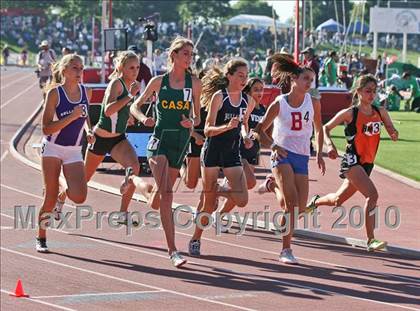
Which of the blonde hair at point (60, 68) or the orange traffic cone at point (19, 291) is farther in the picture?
the blonde hair at point (60, 68)

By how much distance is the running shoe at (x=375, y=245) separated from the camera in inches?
520

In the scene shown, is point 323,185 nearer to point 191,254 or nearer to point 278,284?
point 191,254

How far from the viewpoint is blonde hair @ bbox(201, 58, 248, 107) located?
12273 mm

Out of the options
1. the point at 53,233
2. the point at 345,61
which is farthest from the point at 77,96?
the point at 345,61

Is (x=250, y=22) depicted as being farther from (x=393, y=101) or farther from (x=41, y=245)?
(x=41, y=245)

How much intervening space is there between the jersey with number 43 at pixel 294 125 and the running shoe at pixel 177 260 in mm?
1611

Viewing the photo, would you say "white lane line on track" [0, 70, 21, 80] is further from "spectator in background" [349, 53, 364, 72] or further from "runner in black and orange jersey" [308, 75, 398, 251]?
"runner in black and orange jersey" [308, 75, 398, 251]

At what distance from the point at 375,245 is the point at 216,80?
2711 mm

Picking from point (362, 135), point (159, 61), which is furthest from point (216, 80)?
point (159, 61)

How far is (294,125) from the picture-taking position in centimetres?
1221

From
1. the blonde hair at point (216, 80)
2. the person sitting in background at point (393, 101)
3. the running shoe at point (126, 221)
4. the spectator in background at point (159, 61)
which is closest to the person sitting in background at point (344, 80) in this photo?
the person sitting in background at point (393, 101)

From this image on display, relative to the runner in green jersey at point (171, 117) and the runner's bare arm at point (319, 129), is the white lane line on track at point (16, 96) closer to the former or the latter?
the runner's bare arm at point (319, 129)

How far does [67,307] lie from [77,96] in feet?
8.47

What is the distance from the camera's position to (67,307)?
10953 mm
